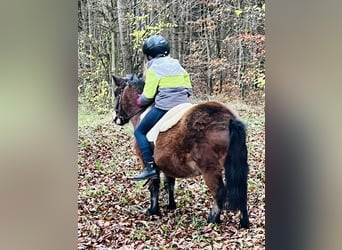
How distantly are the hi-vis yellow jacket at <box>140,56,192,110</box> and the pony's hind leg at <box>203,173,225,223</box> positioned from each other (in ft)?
1.64

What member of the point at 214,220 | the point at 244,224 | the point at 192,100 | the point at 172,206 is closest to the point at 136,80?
the point at 192,100

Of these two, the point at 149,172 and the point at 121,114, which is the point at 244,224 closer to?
the point at 149,172

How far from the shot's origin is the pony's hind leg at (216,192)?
108 inches

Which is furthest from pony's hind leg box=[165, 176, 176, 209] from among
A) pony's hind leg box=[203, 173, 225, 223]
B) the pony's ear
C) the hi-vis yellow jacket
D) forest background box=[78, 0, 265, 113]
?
the pony's ear

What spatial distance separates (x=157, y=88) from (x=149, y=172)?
0.52 metres

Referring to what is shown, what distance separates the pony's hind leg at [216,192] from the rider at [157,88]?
340 mm

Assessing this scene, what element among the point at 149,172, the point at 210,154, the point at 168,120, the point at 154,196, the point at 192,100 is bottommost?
the point at 154,196

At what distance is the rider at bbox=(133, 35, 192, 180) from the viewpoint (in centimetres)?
280

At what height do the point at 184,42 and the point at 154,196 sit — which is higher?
the point at 184,42

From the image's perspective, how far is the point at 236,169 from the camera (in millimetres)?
2719

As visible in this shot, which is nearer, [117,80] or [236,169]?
[236,169]

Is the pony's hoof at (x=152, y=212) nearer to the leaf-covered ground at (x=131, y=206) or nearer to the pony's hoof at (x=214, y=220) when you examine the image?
the leaf-covered ground at (x=131, y=206)
